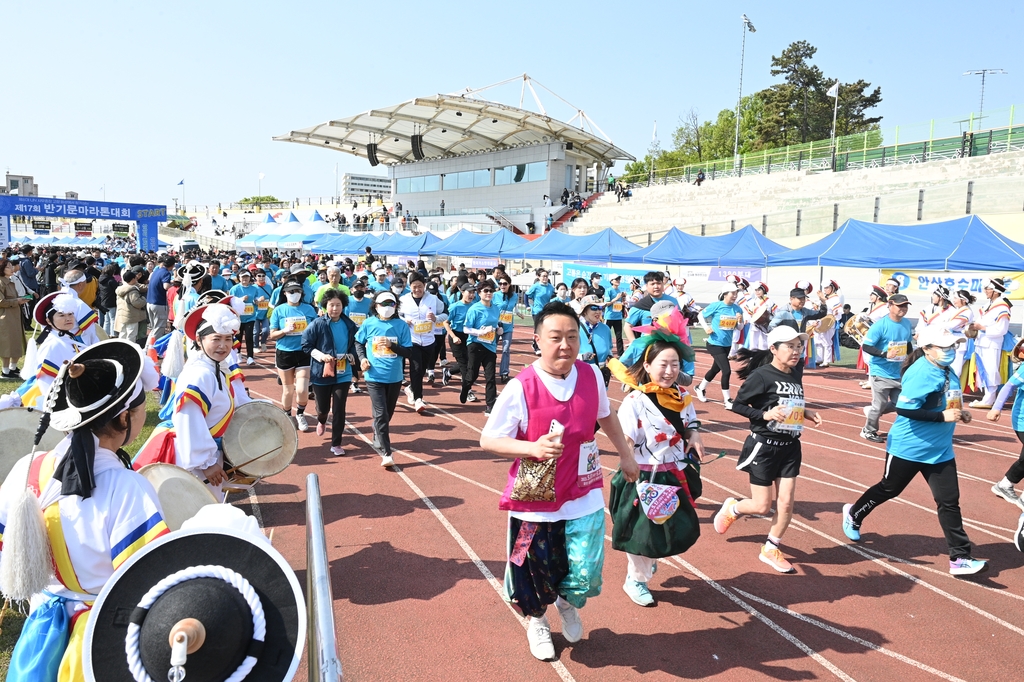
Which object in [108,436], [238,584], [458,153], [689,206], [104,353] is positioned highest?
[458,153]

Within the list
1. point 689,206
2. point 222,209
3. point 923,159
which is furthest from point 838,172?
point 222,209

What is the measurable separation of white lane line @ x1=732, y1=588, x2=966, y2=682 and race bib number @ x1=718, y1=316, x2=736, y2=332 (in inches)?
252

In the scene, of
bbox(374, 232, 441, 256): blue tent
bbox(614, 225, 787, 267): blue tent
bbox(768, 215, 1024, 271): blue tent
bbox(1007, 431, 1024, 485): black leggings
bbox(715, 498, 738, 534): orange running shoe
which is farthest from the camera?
bbox(374, 232, 441, 256): blue tent

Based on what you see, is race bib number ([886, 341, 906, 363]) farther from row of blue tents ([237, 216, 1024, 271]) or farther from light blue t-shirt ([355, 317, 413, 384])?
light blue t-shirt ([355, 317, 413, 384])

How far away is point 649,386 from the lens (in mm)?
4527

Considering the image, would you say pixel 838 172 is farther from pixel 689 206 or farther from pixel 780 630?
pixel 780 630

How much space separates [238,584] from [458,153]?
58.6 metres

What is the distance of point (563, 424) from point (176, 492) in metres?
1.98

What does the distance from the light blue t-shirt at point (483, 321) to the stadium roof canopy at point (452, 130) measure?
3759 cm

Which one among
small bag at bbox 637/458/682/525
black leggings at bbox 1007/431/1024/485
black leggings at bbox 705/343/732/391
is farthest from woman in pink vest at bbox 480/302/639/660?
black leggings at bbox 705/343/732/391

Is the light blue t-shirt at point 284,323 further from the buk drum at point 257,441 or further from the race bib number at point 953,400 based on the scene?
the race bib number at point 953,400

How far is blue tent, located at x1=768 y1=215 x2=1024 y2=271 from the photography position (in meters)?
13.1

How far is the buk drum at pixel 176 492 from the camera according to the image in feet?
10.1

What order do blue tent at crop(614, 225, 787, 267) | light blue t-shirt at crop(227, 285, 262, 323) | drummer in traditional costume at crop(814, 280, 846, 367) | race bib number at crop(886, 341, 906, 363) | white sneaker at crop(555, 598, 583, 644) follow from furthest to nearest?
blue tent at crop(614, 225, 787, 267) → drummer in traditional costume at crop(814, 280, 846, 367) → light blue t-shirt at crop(227, 285, 262, 323) → race bib number at crop(886, 341, 906, 363) → white sneaker at crop(555, 598, 583, 644)
